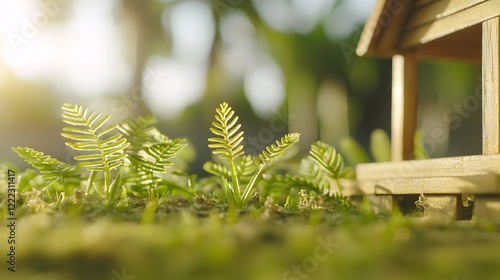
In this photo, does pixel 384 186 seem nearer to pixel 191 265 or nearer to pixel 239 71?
pixel 191 265

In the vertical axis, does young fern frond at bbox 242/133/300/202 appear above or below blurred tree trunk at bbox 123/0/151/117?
below

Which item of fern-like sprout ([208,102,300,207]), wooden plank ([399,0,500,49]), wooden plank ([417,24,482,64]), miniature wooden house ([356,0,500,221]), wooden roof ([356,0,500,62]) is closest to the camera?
fern-like sprout ([208,102,300,207])

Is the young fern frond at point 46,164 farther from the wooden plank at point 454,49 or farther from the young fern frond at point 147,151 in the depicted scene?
the wooden plank at point 454,49

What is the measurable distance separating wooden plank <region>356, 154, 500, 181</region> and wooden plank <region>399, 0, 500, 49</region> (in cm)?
89

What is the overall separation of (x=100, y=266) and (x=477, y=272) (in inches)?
40.9

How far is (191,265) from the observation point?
1564 mm

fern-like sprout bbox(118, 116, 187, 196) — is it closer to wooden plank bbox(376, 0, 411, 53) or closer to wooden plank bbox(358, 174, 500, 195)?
wooden plank bbox(358, 174, 500, 195)

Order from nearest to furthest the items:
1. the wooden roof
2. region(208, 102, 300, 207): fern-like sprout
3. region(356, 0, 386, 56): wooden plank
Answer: region(208, 102, 300, 207): fern-like sprout
the wooden roof
region(356, 0, 386, 56): wooden plank

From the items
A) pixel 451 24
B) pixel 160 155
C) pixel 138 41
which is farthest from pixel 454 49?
pixel 138 41

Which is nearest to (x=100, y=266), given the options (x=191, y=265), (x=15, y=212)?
(x=191, y=265)

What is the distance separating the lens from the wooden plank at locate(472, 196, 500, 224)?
3043 mm

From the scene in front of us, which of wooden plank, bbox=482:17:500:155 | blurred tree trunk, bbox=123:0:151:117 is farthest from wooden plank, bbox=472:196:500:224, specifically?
blurred tree trunk, bbox=123:0:151:117

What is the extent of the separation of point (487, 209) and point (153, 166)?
6.12ft

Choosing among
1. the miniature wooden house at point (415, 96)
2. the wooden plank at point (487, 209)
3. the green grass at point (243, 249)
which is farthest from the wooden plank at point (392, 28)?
the green grass at point (243, 249)
